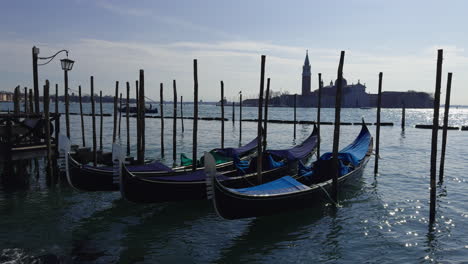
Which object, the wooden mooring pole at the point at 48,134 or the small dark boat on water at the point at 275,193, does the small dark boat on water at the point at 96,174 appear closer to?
the wooden mooring pole at the point at 48,134

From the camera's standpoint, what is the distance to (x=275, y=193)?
8305 millimetres

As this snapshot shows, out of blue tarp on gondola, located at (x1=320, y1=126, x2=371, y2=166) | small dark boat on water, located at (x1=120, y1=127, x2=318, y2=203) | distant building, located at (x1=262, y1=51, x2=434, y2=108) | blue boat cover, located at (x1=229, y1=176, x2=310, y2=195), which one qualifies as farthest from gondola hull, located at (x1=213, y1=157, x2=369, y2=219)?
distant building, located at (x1=262, y1=51, x2=434, y2=108)

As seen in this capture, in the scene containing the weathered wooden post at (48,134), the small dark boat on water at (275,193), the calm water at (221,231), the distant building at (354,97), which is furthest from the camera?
the distant building at (354,97)

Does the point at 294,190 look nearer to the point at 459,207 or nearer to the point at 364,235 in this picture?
the point at 364,235

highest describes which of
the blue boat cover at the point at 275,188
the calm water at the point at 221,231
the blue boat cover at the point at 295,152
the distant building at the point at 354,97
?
the distant building at the point at 354,97

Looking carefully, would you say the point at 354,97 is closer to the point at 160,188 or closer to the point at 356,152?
the point at 356,152

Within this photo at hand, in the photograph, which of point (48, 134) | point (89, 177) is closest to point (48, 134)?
point (48, 134)

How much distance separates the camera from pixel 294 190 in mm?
8711

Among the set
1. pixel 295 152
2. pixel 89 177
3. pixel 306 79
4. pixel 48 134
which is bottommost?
pixel 89 177

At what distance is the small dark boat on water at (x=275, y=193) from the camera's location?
7449mm

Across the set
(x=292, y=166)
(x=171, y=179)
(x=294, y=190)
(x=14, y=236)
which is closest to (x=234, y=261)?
(x=294, y=190)

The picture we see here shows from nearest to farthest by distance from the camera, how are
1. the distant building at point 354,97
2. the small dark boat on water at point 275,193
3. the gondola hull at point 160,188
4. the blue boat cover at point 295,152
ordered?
the small dark boat on water at point 275,193
the gondola hull at point 160,188
the blue boat cover at point 295,152
the distant building at point 354,97

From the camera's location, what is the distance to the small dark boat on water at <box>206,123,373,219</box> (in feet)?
24.4

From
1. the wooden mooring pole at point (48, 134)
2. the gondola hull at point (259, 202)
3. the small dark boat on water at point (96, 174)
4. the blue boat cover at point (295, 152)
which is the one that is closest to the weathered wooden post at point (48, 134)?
the wooden mooring pole at point (48, 134)
